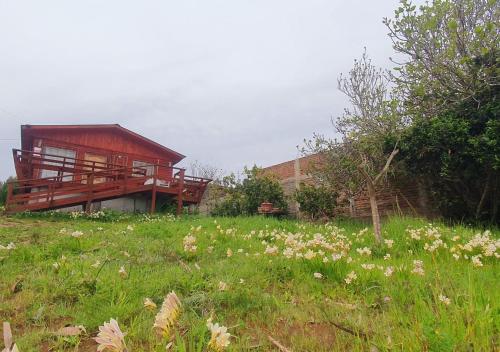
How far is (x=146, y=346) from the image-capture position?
2.52m

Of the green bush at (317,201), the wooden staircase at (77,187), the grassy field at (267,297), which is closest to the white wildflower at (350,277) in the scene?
the grassy field at (267,297)

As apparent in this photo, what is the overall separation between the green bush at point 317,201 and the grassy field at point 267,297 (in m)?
7.42

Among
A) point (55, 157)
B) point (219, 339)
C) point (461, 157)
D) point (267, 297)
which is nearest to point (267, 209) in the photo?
point (461, 157)

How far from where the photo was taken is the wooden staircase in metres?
13.6

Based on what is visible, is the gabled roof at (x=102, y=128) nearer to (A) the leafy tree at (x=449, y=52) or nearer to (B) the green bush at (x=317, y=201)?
(B) the green bush at (x=317, y=201)

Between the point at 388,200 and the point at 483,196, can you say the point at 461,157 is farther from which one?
the point at 388,200

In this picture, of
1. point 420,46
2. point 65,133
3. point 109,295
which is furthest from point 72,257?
point 65,133

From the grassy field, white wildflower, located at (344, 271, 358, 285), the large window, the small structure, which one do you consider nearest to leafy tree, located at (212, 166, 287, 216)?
the small structure

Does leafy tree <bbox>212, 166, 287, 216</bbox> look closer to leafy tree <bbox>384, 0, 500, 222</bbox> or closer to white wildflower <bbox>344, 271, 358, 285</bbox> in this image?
leafy tree <bbox>384, 0, 500, 222</bbox>

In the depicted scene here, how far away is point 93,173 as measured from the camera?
1463cm

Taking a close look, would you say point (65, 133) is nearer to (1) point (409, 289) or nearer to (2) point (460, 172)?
(2) point (460, 172)

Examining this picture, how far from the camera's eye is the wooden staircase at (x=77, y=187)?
13.6 metres

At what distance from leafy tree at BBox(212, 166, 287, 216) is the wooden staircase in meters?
2.20

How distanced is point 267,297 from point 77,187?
13.3m
